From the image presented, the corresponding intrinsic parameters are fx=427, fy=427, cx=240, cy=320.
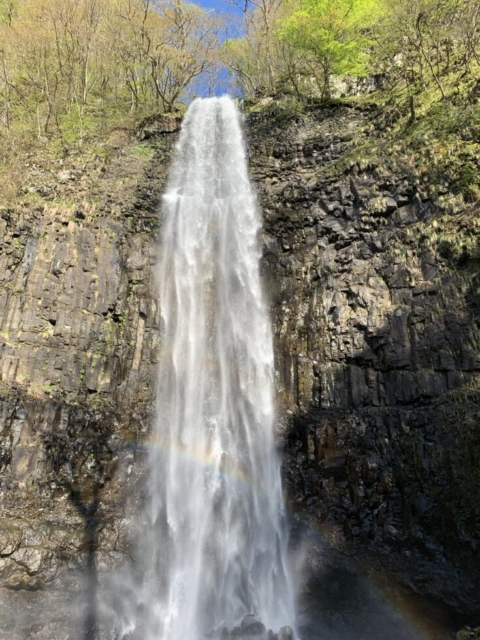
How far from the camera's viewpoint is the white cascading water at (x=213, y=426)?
10008 mm

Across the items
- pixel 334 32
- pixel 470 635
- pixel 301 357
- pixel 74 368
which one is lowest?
pixel 470 635

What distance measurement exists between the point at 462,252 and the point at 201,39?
20.0 metres

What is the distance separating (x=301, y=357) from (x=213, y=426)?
348 centimetres

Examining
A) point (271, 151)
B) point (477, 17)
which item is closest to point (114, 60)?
point (271, 151)

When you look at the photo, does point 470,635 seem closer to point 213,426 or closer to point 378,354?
point 378,354

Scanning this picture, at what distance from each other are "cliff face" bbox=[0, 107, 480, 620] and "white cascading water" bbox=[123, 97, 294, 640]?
704mm

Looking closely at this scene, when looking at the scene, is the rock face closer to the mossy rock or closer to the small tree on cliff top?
the mossy rock

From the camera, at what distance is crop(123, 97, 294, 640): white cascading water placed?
1001cm

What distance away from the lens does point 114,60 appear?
2364 cm

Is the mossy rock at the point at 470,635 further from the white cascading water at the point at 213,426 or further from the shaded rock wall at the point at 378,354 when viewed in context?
the white cascading water at the point at 213,426

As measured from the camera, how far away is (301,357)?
534 inches

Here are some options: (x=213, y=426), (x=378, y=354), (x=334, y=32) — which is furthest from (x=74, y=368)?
(x=334, y=32)

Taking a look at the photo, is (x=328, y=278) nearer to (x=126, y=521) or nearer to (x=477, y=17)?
(x=126, y=521)

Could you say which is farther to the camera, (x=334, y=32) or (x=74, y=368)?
(x=334, y=32)
